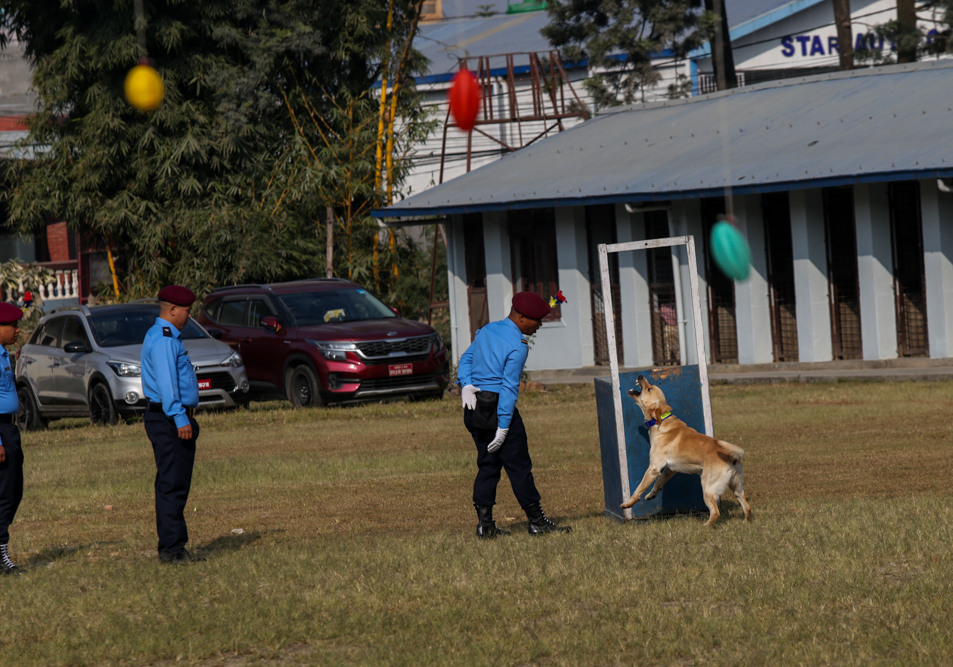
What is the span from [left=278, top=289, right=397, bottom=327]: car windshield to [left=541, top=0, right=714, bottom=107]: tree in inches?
588

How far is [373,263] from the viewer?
26.9m

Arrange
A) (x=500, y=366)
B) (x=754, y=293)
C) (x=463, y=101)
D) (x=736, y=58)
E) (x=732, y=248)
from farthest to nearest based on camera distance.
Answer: (x=736, y=58)
(x=732, y=248)
(x=754, y=293)
(x=463, y=101)
(x=500, y=366)

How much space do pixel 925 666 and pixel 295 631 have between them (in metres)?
2.89

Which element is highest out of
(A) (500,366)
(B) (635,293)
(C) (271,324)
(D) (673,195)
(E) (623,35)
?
(E) (623,35)

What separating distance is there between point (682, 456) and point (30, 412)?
13.3 meters

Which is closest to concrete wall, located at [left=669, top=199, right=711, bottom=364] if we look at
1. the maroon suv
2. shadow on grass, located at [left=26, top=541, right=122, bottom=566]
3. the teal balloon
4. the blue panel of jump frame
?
the teal balloon

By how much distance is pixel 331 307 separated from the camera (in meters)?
19.8

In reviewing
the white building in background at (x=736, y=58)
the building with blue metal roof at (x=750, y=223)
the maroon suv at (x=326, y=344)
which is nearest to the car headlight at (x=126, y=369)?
the maroon suv at (x=326, y=344)

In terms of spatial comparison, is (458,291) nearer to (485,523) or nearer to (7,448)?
(485,523)

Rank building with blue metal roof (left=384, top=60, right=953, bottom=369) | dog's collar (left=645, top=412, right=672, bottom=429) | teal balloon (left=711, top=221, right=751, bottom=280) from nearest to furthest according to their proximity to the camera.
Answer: dog's collar (left=645, top=412, right=672, bottom=429)
building with blue metal roof (left=384, top=60, right=953, bottom=369)
teal balloon (left=711, top=221, right=751, bottom=280)

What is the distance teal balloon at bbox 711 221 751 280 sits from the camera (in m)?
22.2

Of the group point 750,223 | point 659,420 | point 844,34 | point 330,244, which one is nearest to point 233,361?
point 330,244

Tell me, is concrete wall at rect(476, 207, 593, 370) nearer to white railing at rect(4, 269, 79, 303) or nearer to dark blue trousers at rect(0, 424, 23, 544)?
white railing at rect(4, 269, 79, 303)

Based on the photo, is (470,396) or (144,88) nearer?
(470,396)
